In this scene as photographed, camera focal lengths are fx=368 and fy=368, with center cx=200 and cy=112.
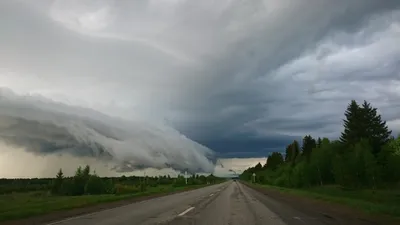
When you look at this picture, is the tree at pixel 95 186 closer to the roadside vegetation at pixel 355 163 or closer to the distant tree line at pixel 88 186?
the distant tree line at pixel 88 186

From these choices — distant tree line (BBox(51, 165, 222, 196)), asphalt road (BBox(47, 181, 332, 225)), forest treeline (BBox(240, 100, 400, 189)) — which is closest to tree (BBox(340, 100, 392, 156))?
forest treeline (BBox(240, 100, 400, 189))

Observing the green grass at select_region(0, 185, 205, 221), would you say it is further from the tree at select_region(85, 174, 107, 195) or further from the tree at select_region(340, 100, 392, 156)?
the tree at select_region(340, 100, 392, 156)

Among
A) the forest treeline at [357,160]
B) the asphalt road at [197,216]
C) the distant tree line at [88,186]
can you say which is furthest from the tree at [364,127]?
the asphalt road at [197,216]

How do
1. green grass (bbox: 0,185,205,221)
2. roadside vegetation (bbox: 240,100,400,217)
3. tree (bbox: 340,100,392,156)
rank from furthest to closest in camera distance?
tree (bbox: 340,100,392,156)
roadside vegetation (bbox: 240,100,400,217)
green grass (bbox: 0,185,205,221)

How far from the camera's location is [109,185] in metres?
72.9

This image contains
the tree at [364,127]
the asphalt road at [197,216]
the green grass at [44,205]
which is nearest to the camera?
the asphalt road at [197,216]

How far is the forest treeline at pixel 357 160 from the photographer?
219 feet

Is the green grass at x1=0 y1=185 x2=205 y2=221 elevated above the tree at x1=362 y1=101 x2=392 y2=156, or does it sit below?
below

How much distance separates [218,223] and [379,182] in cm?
6178

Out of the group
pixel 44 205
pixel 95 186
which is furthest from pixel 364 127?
pixel 44 205

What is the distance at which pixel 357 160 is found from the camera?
6962cm

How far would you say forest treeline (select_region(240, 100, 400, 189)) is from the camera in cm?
6669

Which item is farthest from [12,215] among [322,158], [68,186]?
[322,158]

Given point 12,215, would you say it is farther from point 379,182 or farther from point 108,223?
point 379,182
